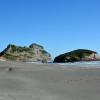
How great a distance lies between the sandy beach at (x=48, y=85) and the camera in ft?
34.5

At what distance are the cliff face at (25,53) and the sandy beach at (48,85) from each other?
36.3 meters

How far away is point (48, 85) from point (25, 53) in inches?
1785

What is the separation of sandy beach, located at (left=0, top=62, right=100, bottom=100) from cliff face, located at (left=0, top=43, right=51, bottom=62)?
36.3m

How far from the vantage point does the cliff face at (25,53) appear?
52.7 metres

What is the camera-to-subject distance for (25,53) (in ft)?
188

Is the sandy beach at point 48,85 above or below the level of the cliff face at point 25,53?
→ below

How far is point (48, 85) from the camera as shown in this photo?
39.4 ft

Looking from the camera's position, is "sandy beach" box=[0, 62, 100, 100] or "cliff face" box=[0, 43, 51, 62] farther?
"cliff face" box=[0, 43, 51, 62]

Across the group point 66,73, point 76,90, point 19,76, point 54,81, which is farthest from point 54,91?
point 66,73

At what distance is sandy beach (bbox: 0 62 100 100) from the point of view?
1051 cm

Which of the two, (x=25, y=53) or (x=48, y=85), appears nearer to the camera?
(x=48, y=85)

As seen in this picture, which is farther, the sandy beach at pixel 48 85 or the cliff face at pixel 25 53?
the cliff face at pixel 25 53

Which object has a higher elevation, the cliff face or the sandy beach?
the cliff face

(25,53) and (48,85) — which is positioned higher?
(25,53)
